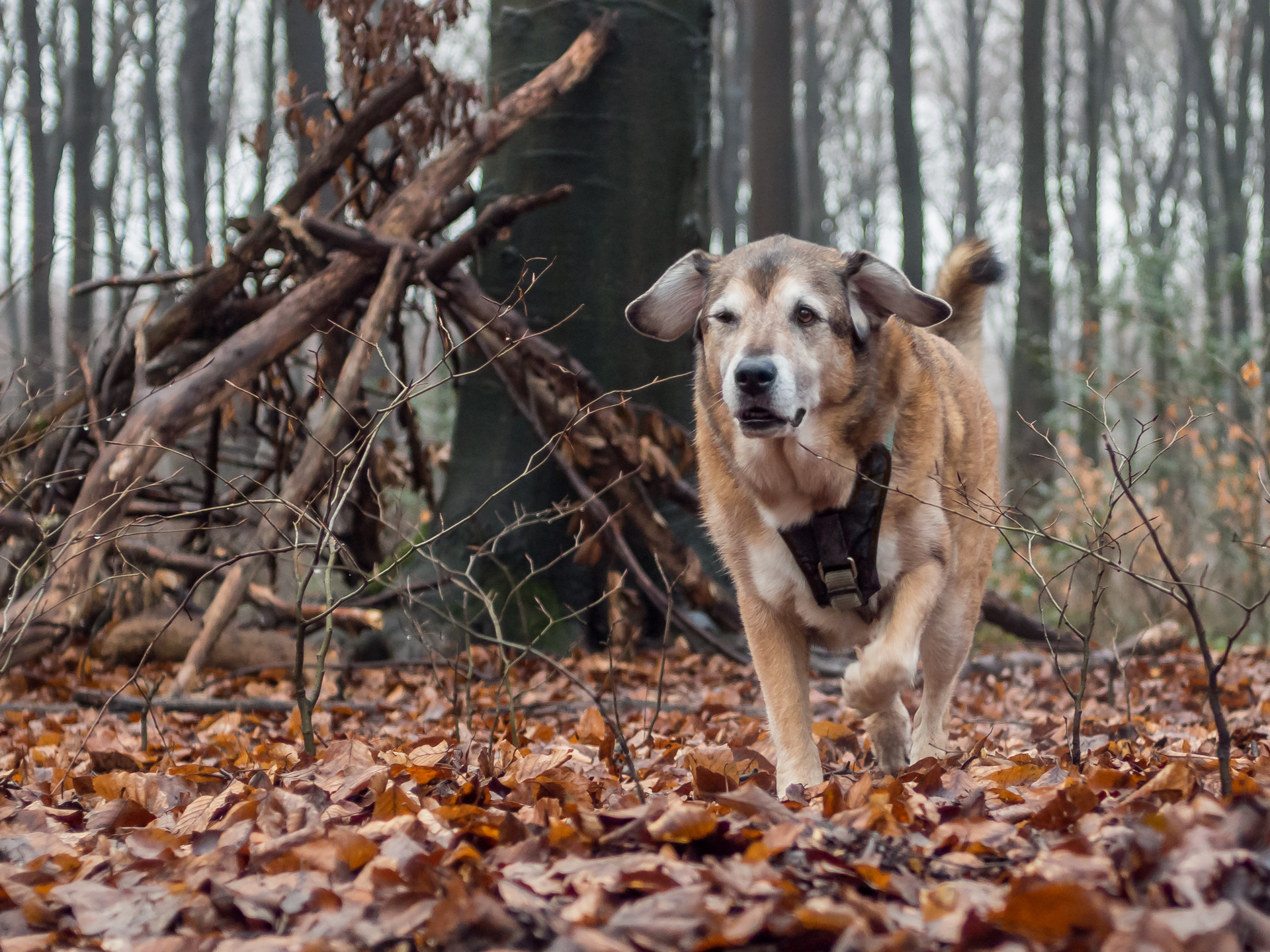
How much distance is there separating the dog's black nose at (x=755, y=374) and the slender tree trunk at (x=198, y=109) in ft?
56.7

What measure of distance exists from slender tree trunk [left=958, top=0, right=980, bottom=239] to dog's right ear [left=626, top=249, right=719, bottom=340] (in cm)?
2141

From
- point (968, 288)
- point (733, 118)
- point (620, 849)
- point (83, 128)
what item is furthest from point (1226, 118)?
point (620, 849)

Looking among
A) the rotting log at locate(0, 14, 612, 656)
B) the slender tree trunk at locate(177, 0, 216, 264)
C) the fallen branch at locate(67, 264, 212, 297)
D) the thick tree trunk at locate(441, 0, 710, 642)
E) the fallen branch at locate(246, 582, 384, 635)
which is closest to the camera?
the rotting log at locate(0, 14, 612, 656)

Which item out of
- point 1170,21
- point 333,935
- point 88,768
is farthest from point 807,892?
point 1170,21

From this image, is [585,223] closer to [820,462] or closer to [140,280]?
[140,280]

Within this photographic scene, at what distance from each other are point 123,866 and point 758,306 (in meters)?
2.44

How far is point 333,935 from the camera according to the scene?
191 centimetres

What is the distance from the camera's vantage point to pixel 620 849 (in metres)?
2.30

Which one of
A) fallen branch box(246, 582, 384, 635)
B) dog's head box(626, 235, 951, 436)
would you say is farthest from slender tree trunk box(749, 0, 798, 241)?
dog's head box(626, 235, 951, 436)

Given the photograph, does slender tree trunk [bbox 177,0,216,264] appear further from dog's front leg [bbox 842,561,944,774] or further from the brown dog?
dog's front leg [bbox 842,561,944,774]

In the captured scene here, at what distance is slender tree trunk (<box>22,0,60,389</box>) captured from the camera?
1652 centimetres

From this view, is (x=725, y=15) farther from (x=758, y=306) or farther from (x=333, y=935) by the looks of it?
(x=333, y=935)

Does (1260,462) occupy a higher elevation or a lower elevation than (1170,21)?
lower

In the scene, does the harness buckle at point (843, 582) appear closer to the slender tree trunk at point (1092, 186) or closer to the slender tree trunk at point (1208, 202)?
the slender tree trunk at point (1092, 186)
